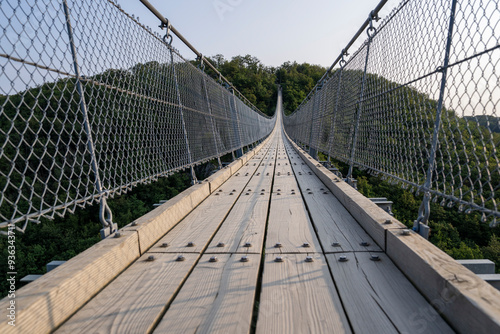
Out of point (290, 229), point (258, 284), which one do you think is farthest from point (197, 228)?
point (258, 284)

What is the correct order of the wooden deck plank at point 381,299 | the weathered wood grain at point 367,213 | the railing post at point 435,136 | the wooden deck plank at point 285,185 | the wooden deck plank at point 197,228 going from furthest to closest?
1. the wooden deck plank at point 285,185
2. the wooden deck plank at point 197,228
3. the weathered wood grain at point 367,213
4. the railing post at point 435,136
5. the wooden deck plank at point 381,299

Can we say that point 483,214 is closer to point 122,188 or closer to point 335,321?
point 335,321

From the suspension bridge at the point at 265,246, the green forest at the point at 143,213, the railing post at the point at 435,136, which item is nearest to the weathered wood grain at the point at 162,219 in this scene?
the suspension bridge at the point at 265,246

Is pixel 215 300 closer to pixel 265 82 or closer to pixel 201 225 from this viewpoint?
pixel 201 225

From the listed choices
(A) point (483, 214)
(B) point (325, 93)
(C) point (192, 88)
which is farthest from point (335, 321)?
(B) point (325, 93)

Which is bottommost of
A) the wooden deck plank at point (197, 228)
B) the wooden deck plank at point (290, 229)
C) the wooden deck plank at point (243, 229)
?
the wooden deck plank at point (290, 229)

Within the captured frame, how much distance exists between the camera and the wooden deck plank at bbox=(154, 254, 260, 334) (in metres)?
0.97

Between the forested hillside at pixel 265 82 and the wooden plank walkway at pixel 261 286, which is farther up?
the forested hillside at pixel 265 82

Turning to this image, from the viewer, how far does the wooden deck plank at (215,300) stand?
97cm

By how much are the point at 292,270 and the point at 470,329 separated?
64 cm

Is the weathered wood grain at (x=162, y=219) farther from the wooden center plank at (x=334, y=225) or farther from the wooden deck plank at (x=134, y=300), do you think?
the wooden center plank at (x=334, y=225)

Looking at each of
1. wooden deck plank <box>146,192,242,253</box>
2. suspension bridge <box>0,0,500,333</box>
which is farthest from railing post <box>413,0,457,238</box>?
wooden deck plank <box>146,192,242,253</box>

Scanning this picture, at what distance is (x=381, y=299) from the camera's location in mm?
1088

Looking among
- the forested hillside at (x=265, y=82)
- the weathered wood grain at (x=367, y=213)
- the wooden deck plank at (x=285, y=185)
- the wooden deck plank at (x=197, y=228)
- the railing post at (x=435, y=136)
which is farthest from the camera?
the forested hillside at (x=265, y=82)
